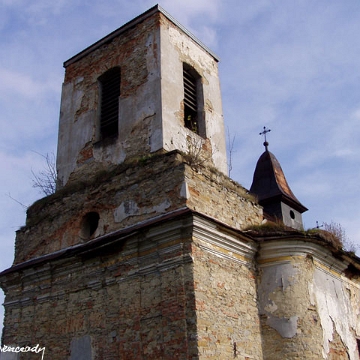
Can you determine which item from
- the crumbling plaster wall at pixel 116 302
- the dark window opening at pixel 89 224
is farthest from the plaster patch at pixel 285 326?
the dark window opening at pixel 89 224

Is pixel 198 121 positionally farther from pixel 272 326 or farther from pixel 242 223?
pixel 272 326

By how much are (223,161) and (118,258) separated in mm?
3395

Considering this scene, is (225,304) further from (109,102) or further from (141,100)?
(109,102)

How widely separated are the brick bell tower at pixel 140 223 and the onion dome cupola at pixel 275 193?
17.8 ft

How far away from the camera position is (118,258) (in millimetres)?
8492

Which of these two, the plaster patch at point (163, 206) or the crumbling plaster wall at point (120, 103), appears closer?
the plaster patch at point (163, 206)

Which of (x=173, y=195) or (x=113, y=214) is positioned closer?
(x=173, y=195)

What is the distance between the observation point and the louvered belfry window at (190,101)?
10680mm

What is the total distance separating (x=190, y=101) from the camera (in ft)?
35.7

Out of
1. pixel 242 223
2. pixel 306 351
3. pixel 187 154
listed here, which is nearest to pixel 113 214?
pixel 187 154

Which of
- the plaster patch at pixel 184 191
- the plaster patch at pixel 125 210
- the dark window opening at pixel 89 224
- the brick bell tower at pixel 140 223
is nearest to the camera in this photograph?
the brick bell tower at pixel 140 223

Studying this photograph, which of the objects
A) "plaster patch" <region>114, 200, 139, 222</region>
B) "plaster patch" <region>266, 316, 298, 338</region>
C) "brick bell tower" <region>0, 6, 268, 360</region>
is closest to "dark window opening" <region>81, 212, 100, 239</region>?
"brick bell tower" <region>0, 6, 268, 360</region>

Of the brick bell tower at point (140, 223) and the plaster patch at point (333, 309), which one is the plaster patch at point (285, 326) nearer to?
the brick bell tower at point (140, 223)

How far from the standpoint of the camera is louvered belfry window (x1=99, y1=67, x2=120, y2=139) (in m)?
10.7
